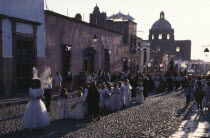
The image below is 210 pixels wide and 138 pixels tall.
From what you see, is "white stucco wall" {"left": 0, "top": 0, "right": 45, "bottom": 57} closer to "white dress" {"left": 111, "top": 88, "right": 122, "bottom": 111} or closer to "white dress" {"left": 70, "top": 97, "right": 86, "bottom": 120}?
"white dress" {"left": 111, "top": 88, "right": 122, "bottom": 111}

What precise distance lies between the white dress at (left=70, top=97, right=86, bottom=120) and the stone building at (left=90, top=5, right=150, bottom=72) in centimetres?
2447

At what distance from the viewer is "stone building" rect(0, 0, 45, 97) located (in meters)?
15.8

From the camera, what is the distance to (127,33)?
126ft

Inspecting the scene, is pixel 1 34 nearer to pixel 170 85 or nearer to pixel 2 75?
pixel 2 75

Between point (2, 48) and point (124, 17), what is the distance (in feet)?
109

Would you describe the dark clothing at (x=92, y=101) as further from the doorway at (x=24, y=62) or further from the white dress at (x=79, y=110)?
the doorway at (x=24, y=62)

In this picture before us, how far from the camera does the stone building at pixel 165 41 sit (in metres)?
89.5

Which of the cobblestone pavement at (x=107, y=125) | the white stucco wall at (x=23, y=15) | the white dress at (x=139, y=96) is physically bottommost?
the cobblestone pavement at (x=107, y=125)

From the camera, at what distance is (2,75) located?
15.8 meters

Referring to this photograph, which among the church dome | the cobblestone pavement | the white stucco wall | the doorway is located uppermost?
the church dome

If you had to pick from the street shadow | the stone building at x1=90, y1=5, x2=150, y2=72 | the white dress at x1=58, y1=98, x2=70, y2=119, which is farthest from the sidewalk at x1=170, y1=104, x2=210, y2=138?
the stone building at x1=90, y1=5, x2=150, y2=72

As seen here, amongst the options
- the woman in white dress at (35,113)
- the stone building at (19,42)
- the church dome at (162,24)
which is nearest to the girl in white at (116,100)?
the woman in white dress at (35,113)

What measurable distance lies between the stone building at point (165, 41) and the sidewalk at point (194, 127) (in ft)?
253

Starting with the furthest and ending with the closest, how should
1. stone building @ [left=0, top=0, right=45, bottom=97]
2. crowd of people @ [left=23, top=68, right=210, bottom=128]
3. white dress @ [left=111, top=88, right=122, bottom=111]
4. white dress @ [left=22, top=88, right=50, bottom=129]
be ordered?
stone building @ [left=0, top=0, right=45, bottom=97], white dress @ [left=111, top=88, right=122, bottom=111], crowd of people @ [left=23, top=68, right=210, bottom=128], white dress @ [left=22, top=88, right=50, bottom=129]
